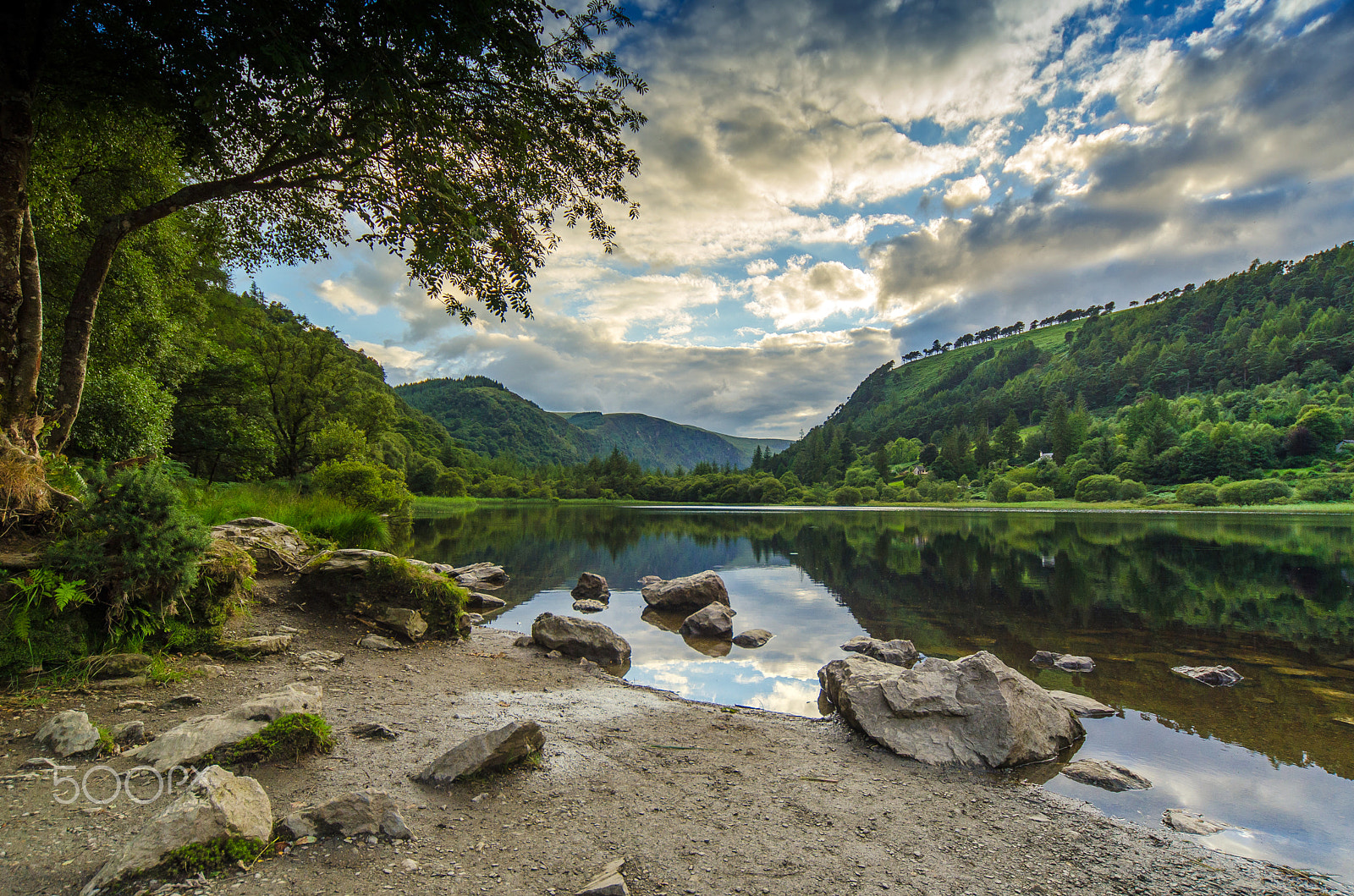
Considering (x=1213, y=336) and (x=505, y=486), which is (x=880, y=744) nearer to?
(x=505, y=486)

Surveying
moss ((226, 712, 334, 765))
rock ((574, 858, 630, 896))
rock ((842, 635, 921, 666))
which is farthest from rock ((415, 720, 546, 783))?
rock ((842, 635, 921, 666))

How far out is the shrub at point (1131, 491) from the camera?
112 m

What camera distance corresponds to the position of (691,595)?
18.7m

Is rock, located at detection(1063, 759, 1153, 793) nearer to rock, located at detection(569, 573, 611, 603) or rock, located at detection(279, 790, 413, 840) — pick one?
rock, located at detection(279, 790, 413, 840)

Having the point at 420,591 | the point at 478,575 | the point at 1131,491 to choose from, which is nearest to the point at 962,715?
the point at 420,591

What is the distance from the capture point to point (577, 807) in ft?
17.3

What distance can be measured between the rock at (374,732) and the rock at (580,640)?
243 inches

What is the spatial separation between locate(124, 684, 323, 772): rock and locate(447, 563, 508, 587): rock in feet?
50.8

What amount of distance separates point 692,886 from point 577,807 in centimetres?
155

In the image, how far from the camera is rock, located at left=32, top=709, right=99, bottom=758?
15.8 feet

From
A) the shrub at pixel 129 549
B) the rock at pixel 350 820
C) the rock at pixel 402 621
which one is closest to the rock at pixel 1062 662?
the rock at pixel 350 820

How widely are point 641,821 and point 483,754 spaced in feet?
5.61

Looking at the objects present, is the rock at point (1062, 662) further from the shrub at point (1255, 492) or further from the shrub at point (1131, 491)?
the shrub at point (1131, 491)

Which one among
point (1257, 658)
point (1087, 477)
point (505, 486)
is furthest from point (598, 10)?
point (1087, 477)
